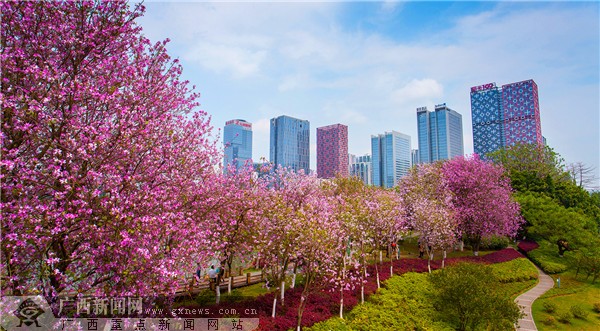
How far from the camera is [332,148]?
135500 millimetres

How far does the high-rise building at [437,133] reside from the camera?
543ft

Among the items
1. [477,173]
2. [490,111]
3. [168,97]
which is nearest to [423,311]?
[168,97]

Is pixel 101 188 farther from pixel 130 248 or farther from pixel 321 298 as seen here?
pixel 321 298

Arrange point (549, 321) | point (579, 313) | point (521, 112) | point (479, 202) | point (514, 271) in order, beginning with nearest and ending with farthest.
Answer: point (549, 321)
point (579, 313)
point (514, 271)
point (479, 202)
point (521, 112)

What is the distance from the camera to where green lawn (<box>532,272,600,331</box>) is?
2069 cm

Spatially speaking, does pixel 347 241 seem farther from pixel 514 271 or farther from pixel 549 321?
pixel 514 271

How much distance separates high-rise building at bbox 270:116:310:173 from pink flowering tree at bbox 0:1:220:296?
14275 cm

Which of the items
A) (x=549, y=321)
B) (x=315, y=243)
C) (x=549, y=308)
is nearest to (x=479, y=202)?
(x=549, y=308)

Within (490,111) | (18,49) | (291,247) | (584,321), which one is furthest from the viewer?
(490,111)

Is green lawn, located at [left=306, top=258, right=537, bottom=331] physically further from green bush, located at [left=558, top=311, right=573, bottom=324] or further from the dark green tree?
green bush, located at [left=558, top=311, right=573, bottom=324]

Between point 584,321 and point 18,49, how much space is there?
98.6 feet

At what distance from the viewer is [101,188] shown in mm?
9219

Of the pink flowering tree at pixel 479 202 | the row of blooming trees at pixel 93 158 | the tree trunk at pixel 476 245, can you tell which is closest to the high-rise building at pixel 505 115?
the pink flowering tree at pixel 479 202

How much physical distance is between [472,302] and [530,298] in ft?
35.6
